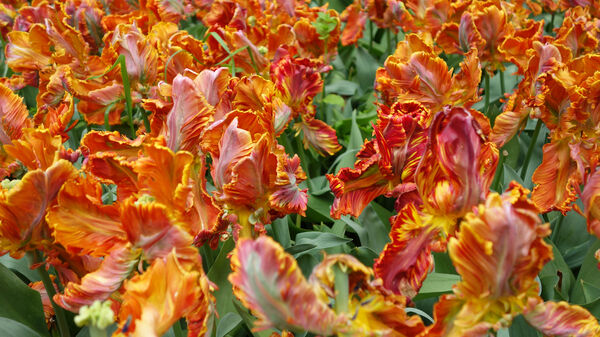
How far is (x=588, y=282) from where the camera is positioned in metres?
1.40

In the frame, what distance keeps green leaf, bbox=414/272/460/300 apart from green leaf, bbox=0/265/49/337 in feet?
2.85

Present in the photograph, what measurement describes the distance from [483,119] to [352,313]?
0.72 meters

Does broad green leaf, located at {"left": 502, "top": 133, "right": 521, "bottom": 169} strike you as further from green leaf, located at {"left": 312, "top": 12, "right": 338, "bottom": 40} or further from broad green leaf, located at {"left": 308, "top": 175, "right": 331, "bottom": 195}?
green leaf, located at {"left": 312, "top": 12, "right": 338, "bottom": 40}

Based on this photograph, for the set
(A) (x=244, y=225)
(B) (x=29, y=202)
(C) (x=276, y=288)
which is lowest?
(A) (x=244, y=225)

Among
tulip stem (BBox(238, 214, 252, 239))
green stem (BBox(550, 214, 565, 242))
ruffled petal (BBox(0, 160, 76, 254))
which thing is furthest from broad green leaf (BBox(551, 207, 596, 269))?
ruffled petal (BBox(0, 160, 76, 254))

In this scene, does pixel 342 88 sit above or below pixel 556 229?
below

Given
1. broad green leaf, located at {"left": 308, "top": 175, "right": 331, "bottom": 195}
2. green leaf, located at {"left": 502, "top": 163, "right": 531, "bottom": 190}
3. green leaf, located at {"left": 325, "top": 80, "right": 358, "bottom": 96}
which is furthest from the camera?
green leaf, located at {"left": 325, "top": 80, "right": 358, "bottom": 96}

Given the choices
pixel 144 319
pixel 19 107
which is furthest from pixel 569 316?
pixel 19 107

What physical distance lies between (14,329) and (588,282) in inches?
53.3

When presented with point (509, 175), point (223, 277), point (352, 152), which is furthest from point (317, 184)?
point (223, 277)

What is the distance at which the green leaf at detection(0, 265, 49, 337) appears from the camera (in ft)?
4.19

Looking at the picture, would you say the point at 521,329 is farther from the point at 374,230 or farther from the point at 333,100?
the point at 333,100

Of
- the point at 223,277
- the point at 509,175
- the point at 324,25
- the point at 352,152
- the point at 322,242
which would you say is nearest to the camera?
the point at 223,277

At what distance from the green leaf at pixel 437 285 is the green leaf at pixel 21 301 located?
870mm
